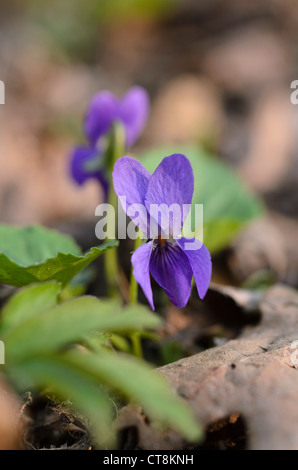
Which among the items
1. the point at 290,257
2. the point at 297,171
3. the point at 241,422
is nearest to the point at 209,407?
the point at 241,422

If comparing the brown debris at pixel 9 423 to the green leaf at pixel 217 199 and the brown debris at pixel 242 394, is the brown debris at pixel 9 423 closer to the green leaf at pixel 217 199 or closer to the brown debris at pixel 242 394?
the brown debris at pixel 242 394

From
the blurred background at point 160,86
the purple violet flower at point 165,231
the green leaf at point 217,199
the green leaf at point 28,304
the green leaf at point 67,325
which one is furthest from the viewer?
the blurred background at point 160,86

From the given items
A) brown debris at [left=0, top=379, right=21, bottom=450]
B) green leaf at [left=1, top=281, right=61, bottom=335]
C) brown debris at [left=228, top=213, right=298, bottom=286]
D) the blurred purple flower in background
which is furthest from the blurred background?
brown debris at [left=0, top=379, right=21, bottom=450]

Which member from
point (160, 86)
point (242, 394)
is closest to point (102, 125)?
point (242, 394)

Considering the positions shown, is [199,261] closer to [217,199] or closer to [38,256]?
[38,256]

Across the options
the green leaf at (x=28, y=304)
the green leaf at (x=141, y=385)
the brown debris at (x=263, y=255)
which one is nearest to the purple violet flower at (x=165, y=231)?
the green leaf at (x=28, y=304)

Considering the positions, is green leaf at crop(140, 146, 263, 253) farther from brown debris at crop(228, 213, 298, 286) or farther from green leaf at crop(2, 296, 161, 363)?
green leaf at crop(2, 296, 161, 363)
